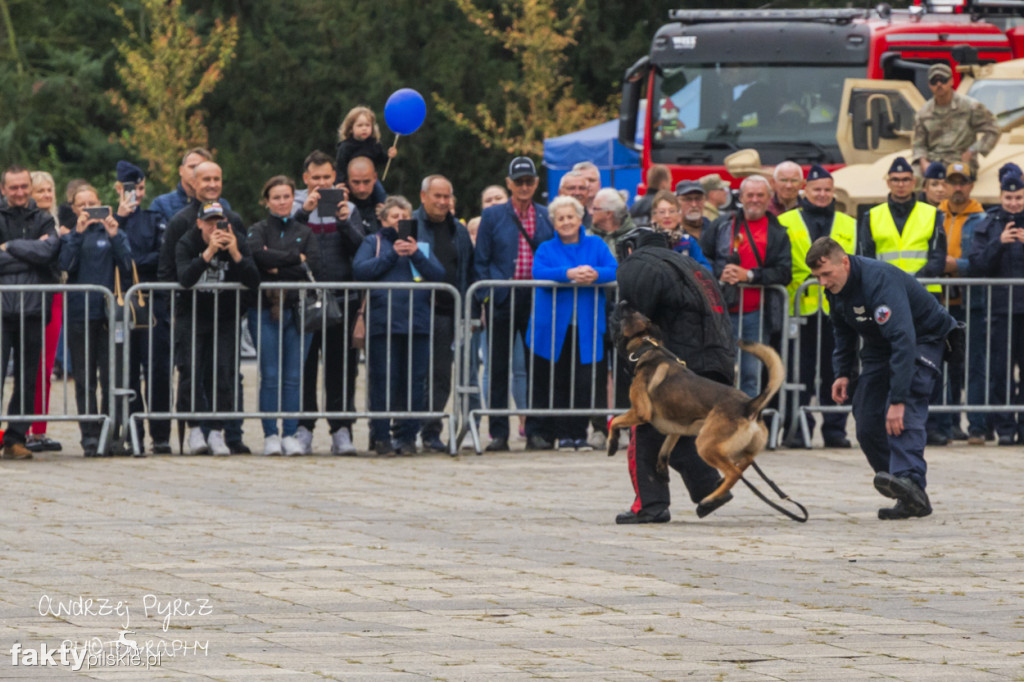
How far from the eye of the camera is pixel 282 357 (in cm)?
1288

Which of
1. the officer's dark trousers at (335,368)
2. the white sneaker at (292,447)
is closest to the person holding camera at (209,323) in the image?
the white sneaker at (292,447)

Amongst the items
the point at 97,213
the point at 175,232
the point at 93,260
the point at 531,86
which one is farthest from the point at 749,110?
the point at 97,213

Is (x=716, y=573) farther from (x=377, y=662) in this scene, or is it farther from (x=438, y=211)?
(x=438, y=211)

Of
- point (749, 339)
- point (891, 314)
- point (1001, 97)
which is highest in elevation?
point (1001, 97)

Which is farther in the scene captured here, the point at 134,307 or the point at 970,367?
the point at 970,367

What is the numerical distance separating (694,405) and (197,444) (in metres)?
4.66

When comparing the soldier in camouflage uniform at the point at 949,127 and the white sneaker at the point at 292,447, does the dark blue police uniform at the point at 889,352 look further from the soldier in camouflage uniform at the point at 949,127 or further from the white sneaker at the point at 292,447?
the soldier in camouflage uniform at the point at 949,127

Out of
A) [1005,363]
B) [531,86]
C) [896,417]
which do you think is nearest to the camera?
[896,417]

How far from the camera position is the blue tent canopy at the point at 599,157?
24.0 m

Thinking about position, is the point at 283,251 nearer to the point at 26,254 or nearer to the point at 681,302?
the point at 26,254

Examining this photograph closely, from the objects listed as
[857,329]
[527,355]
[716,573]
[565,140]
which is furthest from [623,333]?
[565,140]

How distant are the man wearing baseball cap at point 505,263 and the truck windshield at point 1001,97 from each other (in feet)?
22.2

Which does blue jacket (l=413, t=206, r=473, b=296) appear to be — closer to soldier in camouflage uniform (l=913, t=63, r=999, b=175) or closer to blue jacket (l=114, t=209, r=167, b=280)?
blue jacket (l=114, t=209, r=167, b=280)

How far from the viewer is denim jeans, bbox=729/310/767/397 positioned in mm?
13305
